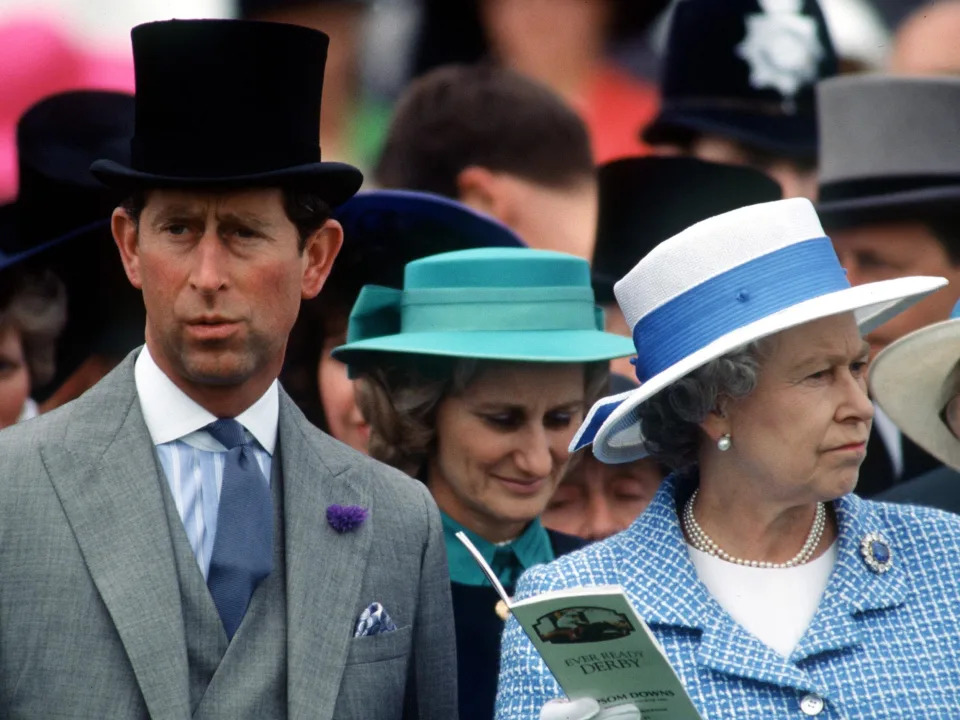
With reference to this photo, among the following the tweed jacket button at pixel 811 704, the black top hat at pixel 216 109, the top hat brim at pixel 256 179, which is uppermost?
the black top hat at pixel 216 109

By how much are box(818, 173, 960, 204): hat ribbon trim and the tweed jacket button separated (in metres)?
3.15

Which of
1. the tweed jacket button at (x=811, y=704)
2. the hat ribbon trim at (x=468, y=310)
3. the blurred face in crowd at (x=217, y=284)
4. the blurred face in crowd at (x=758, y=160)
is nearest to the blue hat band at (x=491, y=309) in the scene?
the hat ribbon trim at (x=468, y=310)

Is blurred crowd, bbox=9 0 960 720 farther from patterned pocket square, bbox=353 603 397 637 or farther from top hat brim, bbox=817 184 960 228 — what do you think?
patterned pocket square, bbox=353 603 397 637

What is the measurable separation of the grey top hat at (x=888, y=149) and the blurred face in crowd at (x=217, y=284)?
3.17 metres

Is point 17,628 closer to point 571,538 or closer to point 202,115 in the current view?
point 202,115

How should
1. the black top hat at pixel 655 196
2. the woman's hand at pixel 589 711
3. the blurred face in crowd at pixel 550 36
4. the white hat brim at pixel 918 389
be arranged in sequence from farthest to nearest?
the blurred face in crowd at pixel 550 36 → the black top hat at pixel 655 196 → the white hat brim at pixel 918 389 → the woman's hand at pixel 589 711

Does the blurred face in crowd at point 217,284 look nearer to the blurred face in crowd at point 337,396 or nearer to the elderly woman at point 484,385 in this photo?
the elderly woman at point 484,385

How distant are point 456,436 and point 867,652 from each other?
1.57 m

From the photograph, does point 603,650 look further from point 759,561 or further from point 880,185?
point 880,185

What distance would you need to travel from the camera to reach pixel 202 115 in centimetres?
385

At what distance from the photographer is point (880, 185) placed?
654cm

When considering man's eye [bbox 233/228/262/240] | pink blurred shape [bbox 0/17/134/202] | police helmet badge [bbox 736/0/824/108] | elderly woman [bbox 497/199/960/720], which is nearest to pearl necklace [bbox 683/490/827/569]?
elderly woman [bbox 497/199/960/720]

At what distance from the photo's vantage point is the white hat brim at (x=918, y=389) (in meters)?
4.65

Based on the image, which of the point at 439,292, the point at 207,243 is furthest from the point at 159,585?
the point at 439,292
